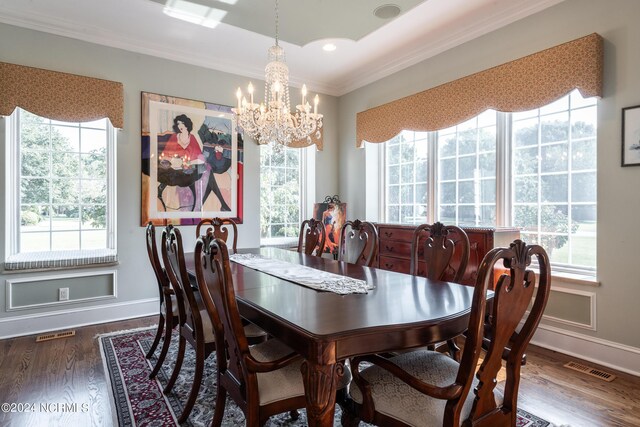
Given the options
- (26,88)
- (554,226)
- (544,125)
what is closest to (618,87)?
(544,125)

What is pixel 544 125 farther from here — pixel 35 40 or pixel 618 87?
pixel 35 40

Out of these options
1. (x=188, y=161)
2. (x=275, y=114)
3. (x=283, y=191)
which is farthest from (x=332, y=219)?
(x=275, y=114)

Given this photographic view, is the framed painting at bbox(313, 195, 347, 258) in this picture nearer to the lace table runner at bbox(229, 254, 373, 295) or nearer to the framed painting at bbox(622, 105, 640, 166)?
the lace table runner at bbox(229, 254, 373, 295)

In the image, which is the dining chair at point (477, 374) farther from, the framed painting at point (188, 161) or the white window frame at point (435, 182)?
the framed painting at point (188, 161)

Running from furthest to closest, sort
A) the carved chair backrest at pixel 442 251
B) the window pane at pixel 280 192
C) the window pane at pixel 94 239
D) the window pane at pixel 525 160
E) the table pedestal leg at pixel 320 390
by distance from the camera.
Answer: the window pane at pixel 280 192 → the window pane at pixel 94 239 → the window pane at pixel 525 160 → the carved chair backrest at pixel 442 251 → the table pedestal leg at pixel 320 390

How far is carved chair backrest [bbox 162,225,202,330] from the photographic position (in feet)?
6.19

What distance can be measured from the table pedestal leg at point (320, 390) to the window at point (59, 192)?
3.24 metres

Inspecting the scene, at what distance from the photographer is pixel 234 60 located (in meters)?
4.36

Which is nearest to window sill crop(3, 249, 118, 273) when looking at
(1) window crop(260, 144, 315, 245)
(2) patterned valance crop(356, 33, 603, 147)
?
(1) window crop(260, 144, 315, 245)

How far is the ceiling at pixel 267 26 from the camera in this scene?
9.99ft

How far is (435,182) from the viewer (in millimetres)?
4133

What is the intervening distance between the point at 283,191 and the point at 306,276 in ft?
9.75

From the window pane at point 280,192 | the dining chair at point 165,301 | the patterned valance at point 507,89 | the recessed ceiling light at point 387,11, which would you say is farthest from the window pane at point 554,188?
the dining chair at point 165,301

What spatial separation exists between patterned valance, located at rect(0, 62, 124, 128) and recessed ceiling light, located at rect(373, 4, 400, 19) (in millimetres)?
2635
